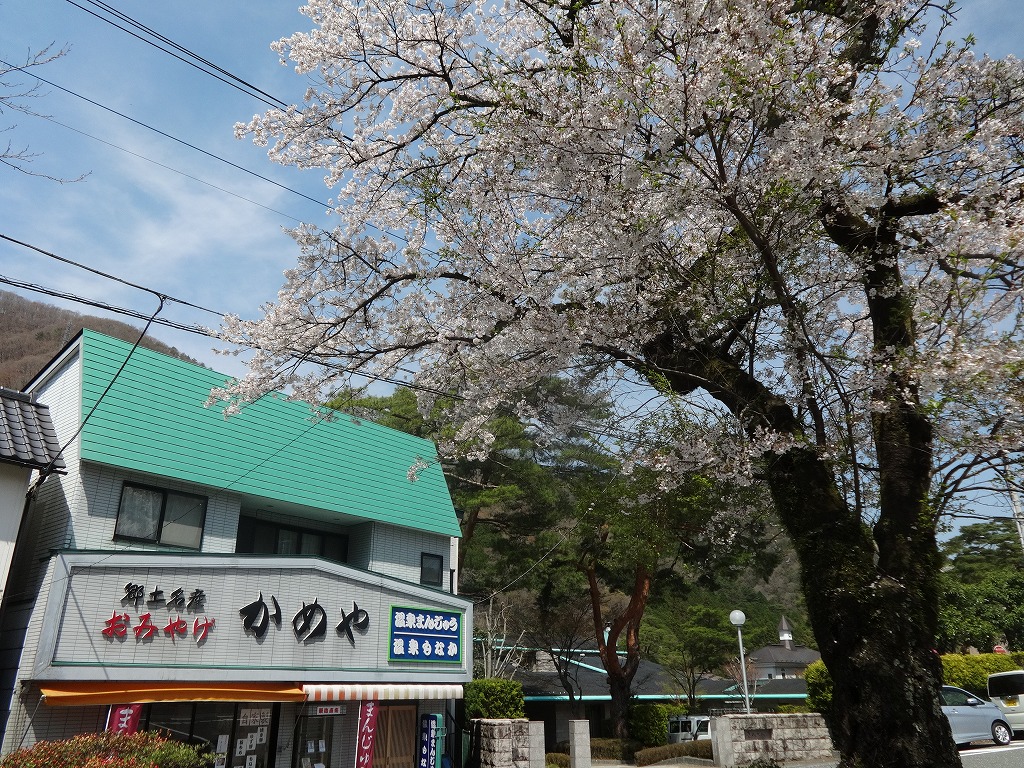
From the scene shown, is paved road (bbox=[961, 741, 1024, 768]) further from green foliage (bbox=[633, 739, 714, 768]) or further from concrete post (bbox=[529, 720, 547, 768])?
concrete post (bbox=[529, 720, 547, 768])

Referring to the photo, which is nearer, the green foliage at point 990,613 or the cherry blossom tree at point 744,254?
the cherry blossom tree at point 744,254

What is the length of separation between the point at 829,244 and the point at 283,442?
1121 centimetres

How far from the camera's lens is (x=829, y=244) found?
7.10 m

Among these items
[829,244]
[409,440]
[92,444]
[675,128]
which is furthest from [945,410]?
[409,440]

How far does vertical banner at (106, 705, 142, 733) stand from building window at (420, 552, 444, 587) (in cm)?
681

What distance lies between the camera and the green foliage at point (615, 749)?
821 inches

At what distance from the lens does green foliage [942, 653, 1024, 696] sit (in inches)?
791

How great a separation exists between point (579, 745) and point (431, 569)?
16.9 feet

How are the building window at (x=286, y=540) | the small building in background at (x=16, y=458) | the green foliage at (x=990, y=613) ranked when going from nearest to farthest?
1. the small building in background at (x=16, y=458)
2. the building window at (x=286, y=540)
3. the green foliage at (x=990, y=613)

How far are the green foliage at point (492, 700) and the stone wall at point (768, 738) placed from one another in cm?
451

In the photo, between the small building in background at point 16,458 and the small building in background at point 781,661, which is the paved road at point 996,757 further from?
the small building in background at point 781,661

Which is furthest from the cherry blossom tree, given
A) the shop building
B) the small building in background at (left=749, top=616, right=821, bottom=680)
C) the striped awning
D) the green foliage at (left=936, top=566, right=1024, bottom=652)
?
the small building in background at (left=749, top=616, right=821, bottom=680)

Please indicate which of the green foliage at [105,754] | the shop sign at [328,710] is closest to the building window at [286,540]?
the shop sign at [328,710]

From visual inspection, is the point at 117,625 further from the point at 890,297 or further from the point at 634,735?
the point at 634,735
